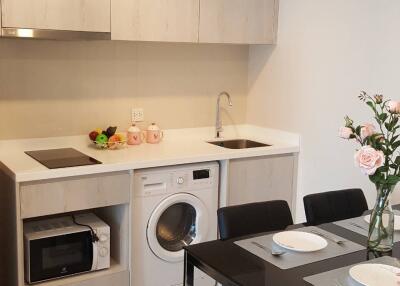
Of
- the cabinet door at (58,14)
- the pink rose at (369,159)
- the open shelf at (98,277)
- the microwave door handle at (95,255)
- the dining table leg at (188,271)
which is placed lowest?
the open shelf at (98,277)

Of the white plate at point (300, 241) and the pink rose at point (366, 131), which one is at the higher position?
the pink rose at point (366, 131)

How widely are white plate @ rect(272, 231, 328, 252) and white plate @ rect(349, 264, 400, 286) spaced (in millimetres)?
220

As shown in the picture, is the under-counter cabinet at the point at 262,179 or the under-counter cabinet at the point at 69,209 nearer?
the under-counter cabinet at the point at 69,209

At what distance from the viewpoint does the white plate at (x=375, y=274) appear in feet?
5.36

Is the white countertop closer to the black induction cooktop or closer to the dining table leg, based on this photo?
the black induction cooktop

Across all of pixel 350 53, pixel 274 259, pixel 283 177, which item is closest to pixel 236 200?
pixel 283 177

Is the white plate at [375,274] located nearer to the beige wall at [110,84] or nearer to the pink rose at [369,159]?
the pink rose at [369,159]

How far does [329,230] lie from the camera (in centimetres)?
215

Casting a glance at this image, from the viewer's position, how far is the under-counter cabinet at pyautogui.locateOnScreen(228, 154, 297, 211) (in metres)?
3.39

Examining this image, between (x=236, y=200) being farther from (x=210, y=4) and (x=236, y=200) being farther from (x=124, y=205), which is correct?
(x=210, y=4)

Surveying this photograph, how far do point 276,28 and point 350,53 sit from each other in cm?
69

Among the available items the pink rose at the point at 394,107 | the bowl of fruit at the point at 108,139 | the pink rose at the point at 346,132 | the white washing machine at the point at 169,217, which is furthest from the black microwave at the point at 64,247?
the pink rose at the point at 394,107

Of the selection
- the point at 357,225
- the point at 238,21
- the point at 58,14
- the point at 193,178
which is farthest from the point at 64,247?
the point at 238,21

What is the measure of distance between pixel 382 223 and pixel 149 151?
169cm
